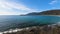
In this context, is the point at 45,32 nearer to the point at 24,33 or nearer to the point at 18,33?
the point at 24,33

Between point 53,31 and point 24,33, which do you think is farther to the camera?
point 53,31

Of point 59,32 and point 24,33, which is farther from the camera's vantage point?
point 59,32

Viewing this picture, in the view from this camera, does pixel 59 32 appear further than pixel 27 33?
Yes

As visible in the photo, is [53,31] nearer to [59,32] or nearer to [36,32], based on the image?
A: [59,32]

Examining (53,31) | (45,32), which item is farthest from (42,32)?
(53,31)

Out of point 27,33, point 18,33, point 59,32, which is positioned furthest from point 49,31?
point 18,33

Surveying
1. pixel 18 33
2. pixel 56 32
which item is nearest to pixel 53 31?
pixel 56 32

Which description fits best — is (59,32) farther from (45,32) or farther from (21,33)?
(21,33)
